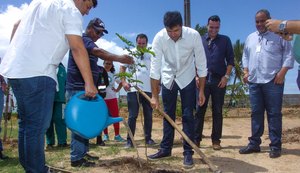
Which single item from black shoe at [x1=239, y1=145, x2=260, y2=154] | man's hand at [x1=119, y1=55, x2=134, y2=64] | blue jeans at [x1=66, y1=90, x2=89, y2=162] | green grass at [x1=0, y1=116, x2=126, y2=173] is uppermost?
man's hand at [x1=119, y1=55, x2=134, y2=64]

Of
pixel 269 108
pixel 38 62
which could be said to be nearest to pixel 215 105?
pixel 269 108

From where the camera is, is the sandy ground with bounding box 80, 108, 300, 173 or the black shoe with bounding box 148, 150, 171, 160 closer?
the sandy ground with bounding box 80, 108, 300, 173

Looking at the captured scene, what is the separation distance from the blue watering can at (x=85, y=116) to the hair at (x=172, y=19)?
1.28 meters

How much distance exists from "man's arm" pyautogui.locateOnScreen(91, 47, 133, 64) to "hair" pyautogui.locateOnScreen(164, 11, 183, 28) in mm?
606

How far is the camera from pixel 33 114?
2.82 m

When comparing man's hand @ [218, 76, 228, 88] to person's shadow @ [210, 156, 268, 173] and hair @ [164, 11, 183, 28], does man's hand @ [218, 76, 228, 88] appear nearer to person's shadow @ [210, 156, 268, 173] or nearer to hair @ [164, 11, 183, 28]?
person's shadow @ [210, 156, 268, 173]

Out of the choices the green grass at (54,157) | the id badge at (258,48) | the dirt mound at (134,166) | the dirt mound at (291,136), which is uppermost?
the id badge at (258,48)

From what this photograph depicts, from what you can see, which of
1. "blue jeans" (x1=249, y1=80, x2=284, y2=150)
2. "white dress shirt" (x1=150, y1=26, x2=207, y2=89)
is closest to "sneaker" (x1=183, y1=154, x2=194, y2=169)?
"white dress shirt" (x1=150, y1=26, x2=207, y2=89)

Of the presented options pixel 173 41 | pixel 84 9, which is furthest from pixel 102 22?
pixel 84 9

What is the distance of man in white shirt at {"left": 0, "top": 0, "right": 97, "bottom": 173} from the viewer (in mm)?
2820

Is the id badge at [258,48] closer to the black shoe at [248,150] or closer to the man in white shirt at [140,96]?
the black shoe at [248,150]

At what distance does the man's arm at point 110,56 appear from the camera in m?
3.90

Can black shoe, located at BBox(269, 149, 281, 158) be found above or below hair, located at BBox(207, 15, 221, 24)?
below

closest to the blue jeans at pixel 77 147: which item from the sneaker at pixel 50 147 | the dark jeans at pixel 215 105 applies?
the sneaker at pixel 50 147
